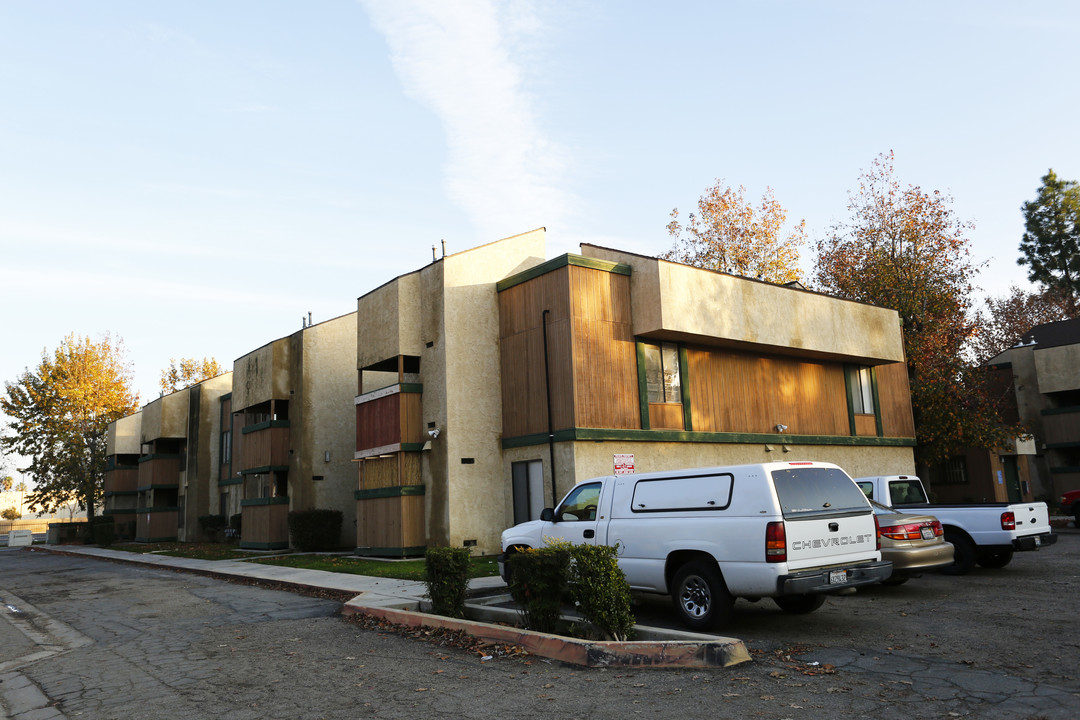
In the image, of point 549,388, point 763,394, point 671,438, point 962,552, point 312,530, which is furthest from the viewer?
point 312,530

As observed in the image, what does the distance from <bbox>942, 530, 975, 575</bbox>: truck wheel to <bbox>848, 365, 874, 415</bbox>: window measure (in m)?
15.1

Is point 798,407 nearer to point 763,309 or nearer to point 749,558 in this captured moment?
point 763,309

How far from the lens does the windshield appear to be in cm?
910

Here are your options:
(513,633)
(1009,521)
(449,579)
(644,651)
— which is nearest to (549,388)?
(449,579)

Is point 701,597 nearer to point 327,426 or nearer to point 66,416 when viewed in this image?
point 327,426

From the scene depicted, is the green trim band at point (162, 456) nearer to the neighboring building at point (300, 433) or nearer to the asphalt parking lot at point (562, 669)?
the neighboring building at point (300, 433)

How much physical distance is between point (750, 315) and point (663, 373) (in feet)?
11.1

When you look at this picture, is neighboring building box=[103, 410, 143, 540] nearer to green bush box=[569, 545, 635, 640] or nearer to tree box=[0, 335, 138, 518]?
tree box=[0, 335, 138, 518]

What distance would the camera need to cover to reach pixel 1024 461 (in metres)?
38.0

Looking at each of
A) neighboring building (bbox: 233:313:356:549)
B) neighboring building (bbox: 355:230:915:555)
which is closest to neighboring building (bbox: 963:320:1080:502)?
neighboring building (bbox: 355:230:915:555)

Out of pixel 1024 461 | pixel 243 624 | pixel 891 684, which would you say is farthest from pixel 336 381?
pixel 1024 461

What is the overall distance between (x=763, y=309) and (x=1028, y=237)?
3889 cm

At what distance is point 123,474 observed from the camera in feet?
153

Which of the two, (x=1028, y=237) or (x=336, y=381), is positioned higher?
(x=1028, y=237)
